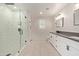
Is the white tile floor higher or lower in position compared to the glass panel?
lower

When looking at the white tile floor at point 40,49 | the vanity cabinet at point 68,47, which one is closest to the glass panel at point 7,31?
the white tile floor at point 40,49

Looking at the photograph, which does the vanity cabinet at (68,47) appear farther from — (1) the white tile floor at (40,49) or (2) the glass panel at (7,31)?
(2) the glass panel at (7,31)

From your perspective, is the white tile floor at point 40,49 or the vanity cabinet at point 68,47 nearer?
the vanity cabinet at point 68,47

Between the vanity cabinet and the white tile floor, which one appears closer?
the vanity cabinet

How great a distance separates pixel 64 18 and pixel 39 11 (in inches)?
53.5

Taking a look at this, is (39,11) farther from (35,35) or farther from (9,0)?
(9,0)

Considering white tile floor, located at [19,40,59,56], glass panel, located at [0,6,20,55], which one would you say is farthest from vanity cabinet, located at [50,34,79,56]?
glass panel, located at [0,6,20,55]

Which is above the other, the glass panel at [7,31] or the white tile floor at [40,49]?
the glass panel at [7,31]

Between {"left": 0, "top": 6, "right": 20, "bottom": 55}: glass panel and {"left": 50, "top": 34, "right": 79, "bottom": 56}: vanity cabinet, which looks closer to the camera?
{"left": 50, "top": 34, "right": 79, "bottom": 56}: vanity cabinet

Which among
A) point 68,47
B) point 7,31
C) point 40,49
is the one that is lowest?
point 40,49

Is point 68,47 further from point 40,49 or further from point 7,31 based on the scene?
point 40,49

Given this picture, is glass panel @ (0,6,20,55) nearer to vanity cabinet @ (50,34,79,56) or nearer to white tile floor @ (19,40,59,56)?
white tile floor @ (19,40,59,56)

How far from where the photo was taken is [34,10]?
2.02 m

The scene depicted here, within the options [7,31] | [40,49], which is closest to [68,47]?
[7,31]
